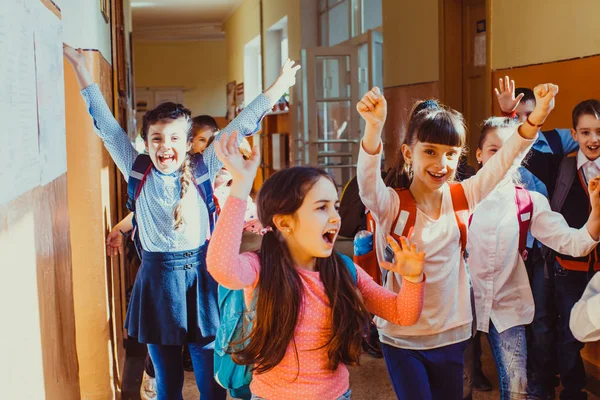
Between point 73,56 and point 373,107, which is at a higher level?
point 73,56

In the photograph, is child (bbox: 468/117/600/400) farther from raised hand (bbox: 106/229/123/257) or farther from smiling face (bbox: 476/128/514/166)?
raised hand (bbox: 106/229/123/257)

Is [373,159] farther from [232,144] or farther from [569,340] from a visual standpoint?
[569,340]

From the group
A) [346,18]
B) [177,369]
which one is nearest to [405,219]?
[177,369]

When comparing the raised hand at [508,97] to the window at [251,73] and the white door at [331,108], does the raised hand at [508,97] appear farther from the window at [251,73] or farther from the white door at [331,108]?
the window at [251,73]

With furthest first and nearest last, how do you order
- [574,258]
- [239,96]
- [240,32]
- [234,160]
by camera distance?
[239,96] < [240,32] < [574,258] < [234,160]

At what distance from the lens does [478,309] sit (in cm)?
274

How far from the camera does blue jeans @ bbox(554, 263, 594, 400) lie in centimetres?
354

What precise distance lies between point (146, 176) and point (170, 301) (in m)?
0.47

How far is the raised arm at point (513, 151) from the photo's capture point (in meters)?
2.33

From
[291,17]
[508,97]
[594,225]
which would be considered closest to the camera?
[594,225]

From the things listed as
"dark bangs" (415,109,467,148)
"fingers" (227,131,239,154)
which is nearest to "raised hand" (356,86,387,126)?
"dark bangs" (415,109,467,148)

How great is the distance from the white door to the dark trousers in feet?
16.9

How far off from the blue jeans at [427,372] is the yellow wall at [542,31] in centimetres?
259

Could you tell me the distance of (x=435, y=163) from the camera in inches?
95.6
